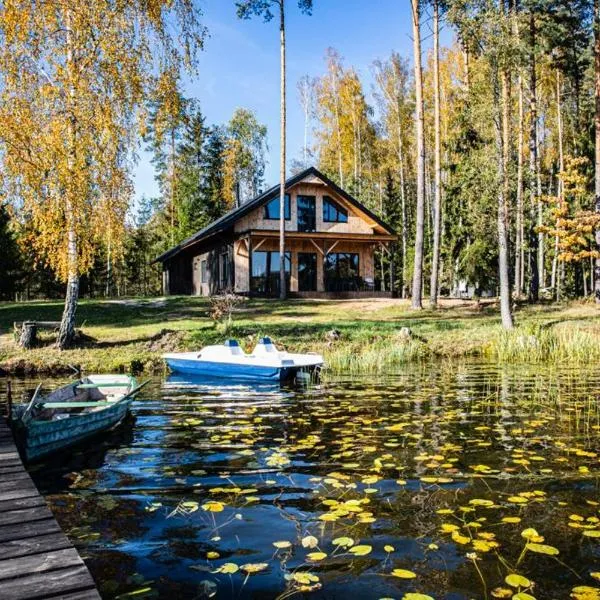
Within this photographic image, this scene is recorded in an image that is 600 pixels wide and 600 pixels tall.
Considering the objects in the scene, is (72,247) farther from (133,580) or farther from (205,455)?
(133,580)

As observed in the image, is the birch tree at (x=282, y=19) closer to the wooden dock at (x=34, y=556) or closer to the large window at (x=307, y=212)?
the large window at (x=307, y=212)

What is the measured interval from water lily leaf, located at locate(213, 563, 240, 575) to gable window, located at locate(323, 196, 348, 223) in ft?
93.7

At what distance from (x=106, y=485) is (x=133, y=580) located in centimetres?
208

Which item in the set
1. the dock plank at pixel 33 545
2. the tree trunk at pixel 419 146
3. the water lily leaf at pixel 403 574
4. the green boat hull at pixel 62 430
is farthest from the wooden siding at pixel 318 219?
the dock plank at pixel 33 545

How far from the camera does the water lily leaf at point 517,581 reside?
10.8ft

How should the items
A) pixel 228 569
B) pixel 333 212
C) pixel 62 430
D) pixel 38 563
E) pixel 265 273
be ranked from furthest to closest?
1. pixel 333 212
2. pixel 265 273
3. pixel 62 430
4. pixel 228 569
5. pixel 38 563

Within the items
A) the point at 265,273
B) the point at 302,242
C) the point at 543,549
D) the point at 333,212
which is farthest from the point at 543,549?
the point at 333,212

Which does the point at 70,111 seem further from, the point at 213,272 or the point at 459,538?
the point at 213,272

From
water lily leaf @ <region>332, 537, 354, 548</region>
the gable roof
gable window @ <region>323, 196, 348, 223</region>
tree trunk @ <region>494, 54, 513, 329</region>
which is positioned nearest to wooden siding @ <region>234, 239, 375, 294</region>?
gable window @ <region>323, 196, 348, 223</region>

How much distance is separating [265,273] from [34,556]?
27.5 meters

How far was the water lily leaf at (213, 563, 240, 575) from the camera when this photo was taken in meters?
3.56

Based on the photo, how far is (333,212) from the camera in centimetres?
3172

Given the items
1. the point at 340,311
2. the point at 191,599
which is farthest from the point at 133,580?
the point at 340,311

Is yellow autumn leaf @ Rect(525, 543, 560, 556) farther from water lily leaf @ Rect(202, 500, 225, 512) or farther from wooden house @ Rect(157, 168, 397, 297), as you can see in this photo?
wooden house @ Rect(157, 168, 397, 297)
